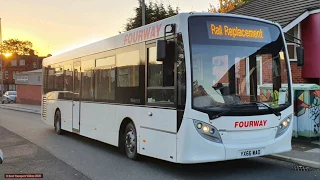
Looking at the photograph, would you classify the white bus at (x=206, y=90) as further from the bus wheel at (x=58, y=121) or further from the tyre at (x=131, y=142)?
the bus wheel at (x=58, y=121)

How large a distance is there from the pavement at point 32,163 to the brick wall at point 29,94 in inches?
1172

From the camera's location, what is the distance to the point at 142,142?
7.41 meters

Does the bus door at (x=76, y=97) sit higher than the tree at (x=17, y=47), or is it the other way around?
the tree at (x=17, y=47)

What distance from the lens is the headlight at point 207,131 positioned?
19.9 ft

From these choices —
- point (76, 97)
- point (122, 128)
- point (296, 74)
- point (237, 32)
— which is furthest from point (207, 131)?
point (296, 74)

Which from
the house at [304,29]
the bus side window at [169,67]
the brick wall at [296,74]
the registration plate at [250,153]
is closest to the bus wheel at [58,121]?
the bus side window at [169,67]

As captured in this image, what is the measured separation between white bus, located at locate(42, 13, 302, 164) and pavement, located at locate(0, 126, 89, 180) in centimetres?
152

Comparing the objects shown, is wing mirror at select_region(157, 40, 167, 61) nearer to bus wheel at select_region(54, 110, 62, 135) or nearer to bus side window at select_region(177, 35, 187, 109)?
bus side window at select_region(177, 35, 187, 109)

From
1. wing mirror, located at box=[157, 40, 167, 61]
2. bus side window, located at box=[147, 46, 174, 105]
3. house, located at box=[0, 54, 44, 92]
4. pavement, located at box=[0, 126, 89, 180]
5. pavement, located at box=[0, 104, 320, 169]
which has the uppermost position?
house, located at box=[0, 54, 44, 92]

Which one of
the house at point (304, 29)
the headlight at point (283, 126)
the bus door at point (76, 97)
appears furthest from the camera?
the house at point (304, 29)

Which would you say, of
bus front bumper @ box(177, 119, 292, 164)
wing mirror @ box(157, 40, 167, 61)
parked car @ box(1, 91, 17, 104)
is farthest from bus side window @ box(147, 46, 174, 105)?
parked car @ box(1, 91, 17, 104)

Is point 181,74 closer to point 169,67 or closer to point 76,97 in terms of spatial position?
point 169,67

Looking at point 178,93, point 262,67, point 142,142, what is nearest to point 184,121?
point 178,93

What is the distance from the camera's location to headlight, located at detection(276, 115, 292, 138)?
6773mm
